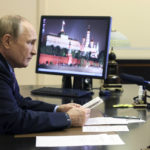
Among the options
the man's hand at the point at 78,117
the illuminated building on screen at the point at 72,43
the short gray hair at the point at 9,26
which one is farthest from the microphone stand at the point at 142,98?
the short gray hair at the point at 9,26

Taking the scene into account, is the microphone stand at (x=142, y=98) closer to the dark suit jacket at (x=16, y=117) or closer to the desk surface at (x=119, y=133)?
the desk surface at (x=119, y=133)

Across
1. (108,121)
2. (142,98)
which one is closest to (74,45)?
(142,98)

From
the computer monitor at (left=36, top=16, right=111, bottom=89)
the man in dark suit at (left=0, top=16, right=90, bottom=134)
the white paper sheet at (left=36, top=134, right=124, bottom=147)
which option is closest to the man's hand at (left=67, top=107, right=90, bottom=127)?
the man in dark suit at (left=0, top=16, right=90, bottom=134)

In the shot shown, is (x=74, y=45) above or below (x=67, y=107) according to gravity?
above

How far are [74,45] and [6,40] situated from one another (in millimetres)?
857

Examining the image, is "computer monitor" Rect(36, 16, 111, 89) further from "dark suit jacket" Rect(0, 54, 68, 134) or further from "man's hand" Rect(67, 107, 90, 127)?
"dark suit jacket" Rect(0, 54, 68, 134)

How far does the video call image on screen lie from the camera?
7.25ft

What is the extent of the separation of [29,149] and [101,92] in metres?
1.19

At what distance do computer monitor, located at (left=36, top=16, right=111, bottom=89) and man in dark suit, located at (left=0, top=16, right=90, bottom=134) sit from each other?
66cm

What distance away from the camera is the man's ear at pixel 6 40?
4.85 feet

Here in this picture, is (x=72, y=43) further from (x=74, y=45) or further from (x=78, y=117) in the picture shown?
(x=78, y=117)

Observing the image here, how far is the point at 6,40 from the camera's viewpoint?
4.90ft

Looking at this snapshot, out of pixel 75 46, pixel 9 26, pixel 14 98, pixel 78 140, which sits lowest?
pixel 78 140

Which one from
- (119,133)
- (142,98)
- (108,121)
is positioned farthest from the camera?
(142,98)
